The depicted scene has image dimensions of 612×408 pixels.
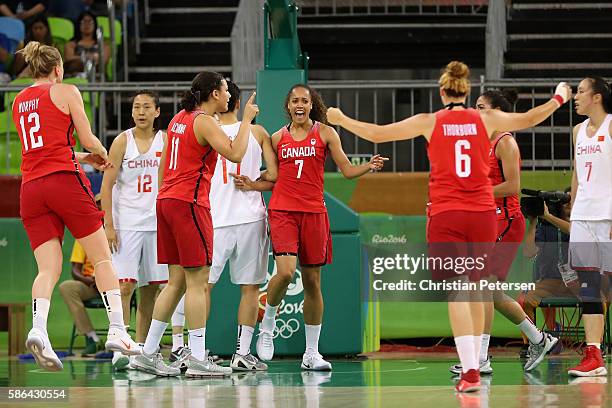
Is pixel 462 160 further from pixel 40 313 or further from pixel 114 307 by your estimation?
pixel 40 313

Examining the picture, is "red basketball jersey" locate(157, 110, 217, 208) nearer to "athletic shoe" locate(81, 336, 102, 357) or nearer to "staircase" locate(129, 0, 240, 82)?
"athletic shoe" locate(81, 336, 102, 357)

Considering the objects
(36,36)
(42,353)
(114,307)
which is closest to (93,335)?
(114,307)

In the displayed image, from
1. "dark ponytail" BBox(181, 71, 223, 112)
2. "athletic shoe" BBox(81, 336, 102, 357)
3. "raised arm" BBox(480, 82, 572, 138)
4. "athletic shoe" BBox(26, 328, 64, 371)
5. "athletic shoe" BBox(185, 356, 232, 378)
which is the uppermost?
"dark ponytail" BBox(181, 71, 223, 112)

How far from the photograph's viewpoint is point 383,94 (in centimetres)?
1725

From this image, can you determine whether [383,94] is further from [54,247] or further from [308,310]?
[54,247]

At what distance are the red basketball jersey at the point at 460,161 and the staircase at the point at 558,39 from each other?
854cm

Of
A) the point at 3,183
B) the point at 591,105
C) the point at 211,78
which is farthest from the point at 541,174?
the point at 3,183

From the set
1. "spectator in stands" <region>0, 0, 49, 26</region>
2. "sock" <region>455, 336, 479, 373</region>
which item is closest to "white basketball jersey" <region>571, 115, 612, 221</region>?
"sock" <region>455, 336, 479, 373</region>

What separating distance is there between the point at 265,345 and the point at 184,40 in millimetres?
8922

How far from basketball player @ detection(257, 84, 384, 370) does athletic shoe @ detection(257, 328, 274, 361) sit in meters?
0.30

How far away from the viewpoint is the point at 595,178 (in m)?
8.74

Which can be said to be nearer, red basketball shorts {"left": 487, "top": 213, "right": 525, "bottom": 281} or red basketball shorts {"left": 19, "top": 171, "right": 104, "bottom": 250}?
red basketball shorts {"left": 19, "top": 171, "right": 104, "bottom": 250}

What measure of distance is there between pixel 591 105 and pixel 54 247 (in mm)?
4137

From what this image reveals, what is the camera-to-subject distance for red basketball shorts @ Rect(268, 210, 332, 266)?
908 centimetres
